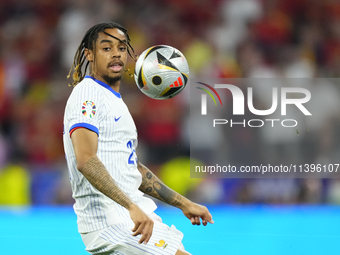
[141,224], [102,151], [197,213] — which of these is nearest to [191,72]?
[197,213]

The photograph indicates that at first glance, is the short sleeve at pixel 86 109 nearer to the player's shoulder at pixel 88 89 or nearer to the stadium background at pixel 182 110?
the player's shoulder at pixel 88 89

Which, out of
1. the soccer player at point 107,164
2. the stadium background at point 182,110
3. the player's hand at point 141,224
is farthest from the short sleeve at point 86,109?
the stadium background at point 182,110

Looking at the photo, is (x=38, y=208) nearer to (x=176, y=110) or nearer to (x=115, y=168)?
(x=176, y=110)

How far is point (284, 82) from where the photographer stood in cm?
761

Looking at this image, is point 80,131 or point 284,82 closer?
point 80,131

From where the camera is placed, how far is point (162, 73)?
3.30 m

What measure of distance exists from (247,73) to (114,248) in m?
5.74

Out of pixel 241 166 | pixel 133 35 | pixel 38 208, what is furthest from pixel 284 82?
pixel 38 208

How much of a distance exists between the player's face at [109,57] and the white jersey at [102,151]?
0.30 feet

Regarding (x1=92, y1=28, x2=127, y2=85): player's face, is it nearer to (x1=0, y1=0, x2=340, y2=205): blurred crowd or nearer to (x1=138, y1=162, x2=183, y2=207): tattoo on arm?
(x1=138, y1=162, x2=183, y2=207): tattoo on arm

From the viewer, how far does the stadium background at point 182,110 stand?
612cm

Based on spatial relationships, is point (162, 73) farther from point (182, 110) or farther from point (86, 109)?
point (182, 110)

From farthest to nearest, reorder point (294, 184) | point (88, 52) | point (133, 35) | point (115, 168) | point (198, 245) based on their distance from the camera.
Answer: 1. point (133, 35)
2. point (294, 184)
3. point (198, 245)
4. point (88, 52)
5. point (115, 168)

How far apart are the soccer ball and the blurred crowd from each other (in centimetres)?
393
